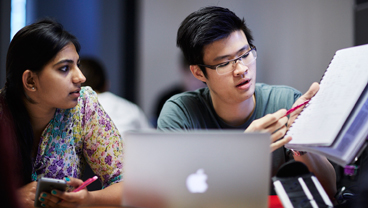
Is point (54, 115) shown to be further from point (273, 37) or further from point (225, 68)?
point (273, 37)

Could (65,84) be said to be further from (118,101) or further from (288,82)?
(288,82)

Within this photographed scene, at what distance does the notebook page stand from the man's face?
0.42 m

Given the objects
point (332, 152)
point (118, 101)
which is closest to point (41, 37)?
point (332, 152)

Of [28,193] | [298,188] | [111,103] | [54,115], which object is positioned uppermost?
[298,188]

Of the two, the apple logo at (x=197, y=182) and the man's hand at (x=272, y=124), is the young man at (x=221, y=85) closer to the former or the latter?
the man's hand at (x=272, y=124)

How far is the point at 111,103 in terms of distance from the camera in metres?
2.80

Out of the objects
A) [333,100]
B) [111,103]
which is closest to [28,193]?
[333,100]

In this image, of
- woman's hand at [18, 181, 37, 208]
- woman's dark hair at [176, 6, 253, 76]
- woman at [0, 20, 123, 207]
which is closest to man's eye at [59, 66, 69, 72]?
woman at [0, 20, 123, 207]

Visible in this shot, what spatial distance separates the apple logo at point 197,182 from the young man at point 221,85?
782mm

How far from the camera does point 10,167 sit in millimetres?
516

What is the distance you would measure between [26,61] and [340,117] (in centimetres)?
121

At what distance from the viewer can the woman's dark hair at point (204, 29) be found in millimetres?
1686

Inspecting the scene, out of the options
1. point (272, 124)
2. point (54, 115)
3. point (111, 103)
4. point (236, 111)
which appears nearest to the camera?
point (272, 124)

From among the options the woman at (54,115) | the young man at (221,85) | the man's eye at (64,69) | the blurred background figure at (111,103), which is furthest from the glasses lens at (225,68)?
the blurred background figure at (111,103)
